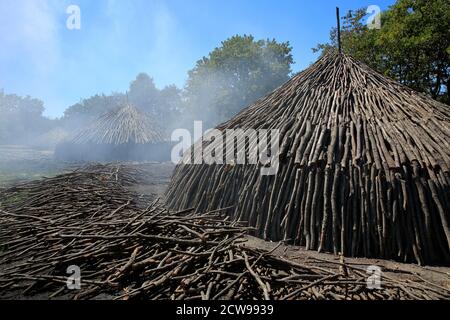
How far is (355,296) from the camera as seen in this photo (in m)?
3.47

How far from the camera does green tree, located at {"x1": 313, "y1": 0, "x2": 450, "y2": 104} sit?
558 inches

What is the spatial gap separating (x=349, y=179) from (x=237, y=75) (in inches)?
1079

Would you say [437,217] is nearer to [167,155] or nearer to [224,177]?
[224,177]

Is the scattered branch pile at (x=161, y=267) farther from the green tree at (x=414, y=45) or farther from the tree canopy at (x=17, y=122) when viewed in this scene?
the tree canopy at (x=17, y=122)

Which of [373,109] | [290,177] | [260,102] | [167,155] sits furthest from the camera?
[167,155]

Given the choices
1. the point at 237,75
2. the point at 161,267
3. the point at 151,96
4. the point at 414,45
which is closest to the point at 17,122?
the point at 151,96

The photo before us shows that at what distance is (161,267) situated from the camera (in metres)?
3.71

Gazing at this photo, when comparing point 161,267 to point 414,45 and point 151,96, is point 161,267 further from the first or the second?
point 151,96

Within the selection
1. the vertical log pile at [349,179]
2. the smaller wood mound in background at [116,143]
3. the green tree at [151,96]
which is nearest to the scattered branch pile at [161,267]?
the vertical log pile at [349,179]

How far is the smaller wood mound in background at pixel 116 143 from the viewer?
708 inches

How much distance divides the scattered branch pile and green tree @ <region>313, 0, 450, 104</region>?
1391cm

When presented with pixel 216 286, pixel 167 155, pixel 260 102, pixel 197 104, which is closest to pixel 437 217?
pixel 216 286

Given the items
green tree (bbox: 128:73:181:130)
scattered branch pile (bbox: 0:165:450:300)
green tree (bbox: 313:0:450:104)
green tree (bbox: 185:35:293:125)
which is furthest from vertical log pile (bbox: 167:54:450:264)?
green tree (bbox: 128:73:181:130)
